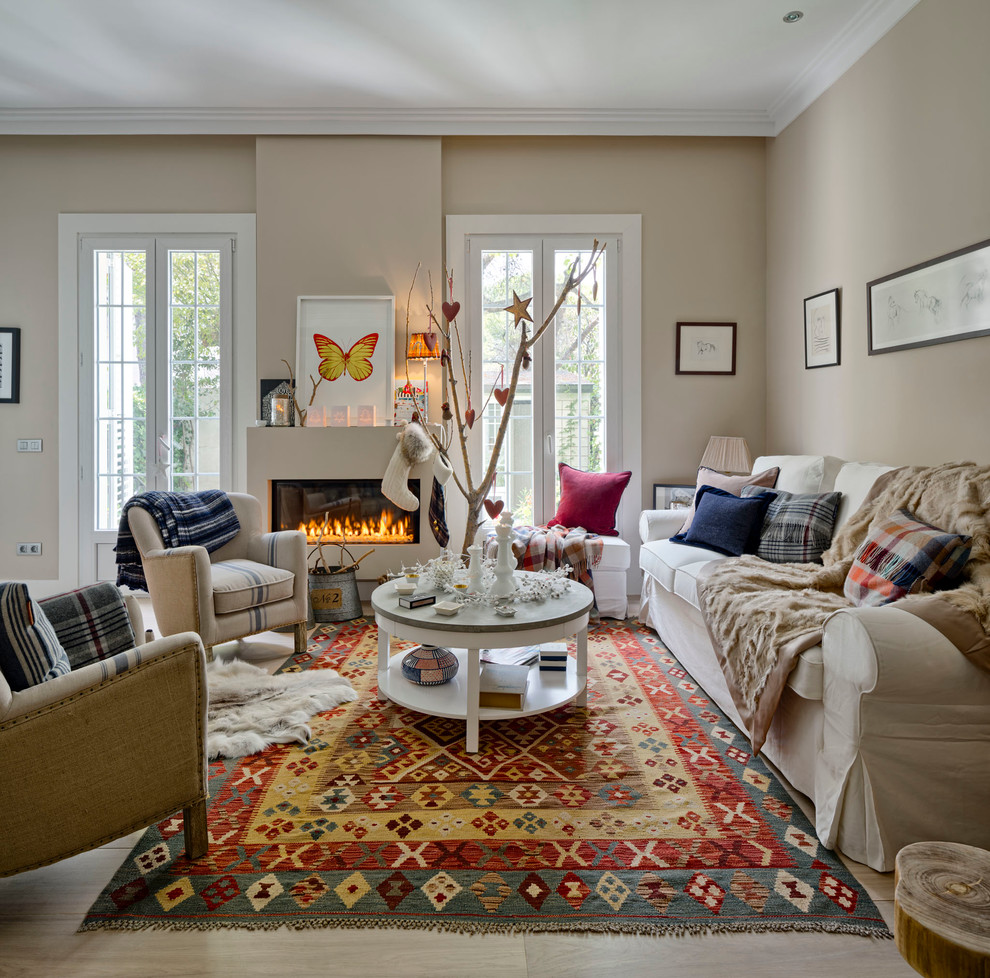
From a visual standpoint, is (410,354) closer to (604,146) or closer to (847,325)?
(604,146)

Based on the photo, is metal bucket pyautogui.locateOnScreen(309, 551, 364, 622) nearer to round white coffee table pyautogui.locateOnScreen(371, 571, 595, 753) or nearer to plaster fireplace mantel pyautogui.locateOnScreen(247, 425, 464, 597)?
plaster fireplace mantel pyautogui.locateOnScreen(247, 425, 464, 597)

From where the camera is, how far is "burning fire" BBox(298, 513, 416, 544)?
4414 millimetres

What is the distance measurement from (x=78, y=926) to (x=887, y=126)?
4.17 meters

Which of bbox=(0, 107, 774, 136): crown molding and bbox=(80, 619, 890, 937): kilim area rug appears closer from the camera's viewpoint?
bbox=(80, 619, 890, 937): kilim area rug

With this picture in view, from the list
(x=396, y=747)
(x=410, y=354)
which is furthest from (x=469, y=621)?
Answer: (x=410, y=354)

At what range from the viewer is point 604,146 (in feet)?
14.9

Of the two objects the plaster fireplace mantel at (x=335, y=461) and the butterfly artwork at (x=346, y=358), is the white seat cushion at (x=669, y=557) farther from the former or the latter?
the butterfly artwork at (x=346, y=358)

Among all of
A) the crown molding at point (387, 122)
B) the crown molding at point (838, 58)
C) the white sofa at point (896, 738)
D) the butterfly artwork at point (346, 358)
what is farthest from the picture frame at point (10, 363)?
the crown molding at point (838, 58)

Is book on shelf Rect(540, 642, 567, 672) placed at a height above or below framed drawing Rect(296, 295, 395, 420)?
below

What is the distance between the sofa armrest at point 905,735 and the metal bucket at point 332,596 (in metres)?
2.83

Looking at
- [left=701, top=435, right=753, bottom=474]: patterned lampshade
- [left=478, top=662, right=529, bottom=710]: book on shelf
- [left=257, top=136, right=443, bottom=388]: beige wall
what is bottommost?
[left=478, top=662, right=529, bottom=710]: book on shelf

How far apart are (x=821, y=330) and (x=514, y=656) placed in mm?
2576

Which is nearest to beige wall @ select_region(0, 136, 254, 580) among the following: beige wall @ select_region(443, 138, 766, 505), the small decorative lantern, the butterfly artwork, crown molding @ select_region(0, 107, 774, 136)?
crown molding @ select_region(0, 107, 774, 136)

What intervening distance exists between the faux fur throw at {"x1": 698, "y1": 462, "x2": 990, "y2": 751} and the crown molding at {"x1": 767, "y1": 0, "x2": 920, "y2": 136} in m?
2.15
